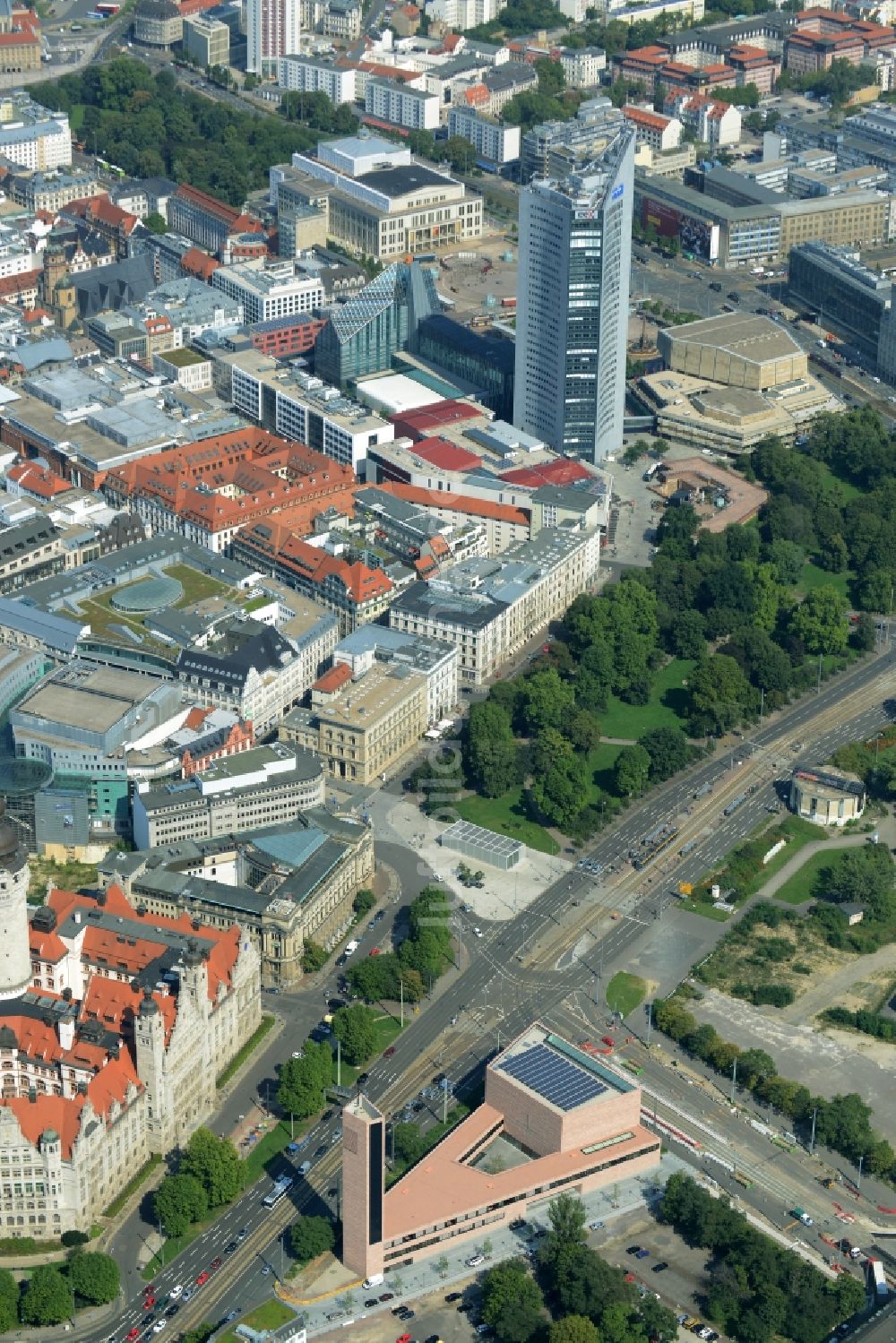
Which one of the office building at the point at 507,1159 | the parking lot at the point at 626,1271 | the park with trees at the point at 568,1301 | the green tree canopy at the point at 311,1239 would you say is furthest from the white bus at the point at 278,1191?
the park with trees at the point at 568,1301

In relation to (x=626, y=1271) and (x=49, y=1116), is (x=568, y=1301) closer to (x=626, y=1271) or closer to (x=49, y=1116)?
(x=626, y=1271)

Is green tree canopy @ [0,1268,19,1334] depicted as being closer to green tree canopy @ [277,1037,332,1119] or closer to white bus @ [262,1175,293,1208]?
white bus @ [262,1175,293,1208]

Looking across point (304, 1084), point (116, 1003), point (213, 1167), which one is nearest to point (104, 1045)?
point (116, 1003)

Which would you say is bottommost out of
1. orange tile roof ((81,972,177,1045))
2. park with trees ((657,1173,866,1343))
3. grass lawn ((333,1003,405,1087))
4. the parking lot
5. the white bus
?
the parking lot

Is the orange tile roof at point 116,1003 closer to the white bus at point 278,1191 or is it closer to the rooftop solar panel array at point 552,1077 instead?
the white bus at point 278,1191

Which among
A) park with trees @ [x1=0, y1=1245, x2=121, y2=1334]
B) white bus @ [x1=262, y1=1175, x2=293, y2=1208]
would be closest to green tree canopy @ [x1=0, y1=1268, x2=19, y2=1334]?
park with trees @ [x1=0, y1=1245, x2=121, y2=1334]
